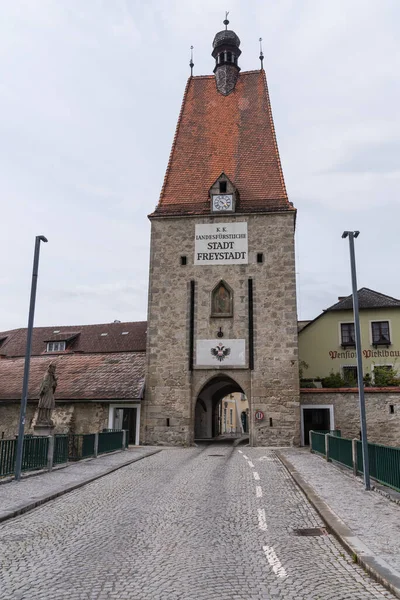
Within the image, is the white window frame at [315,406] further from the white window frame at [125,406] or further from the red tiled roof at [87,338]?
the red tiled roof at [87,338]

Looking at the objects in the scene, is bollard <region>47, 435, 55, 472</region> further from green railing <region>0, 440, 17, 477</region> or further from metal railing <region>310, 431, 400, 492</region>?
metal railing <region>310, 431, 400, 492</region>

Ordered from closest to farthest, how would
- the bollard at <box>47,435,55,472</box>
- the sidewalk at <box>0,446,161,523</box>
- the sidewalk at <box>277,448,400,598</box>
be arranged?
the sidewalk at <box>277,448,400,598</box>
the sidewalk at <box>0,446,161,523</box>
the bollard at <box>47,435,55,472</box>

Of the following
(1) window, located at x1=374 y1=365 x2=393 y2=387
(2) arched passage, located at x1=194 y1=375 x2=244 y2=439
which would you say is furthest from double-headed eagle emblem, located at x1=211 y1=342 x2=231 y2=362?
(2) arched passage, located at x1=194 y1=375 x2=244 y2=439

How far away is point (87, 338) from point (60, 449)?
28.3 metres

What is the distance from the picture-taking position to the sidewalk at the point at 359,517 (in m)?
5.95

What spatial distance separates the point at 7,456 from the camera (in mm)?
13227

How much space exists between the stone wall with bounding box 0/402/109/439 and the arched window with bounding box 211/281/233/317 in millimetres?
7384

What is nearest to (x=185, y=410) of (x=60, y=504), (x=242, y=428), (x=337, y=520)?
(x=60, y=504)

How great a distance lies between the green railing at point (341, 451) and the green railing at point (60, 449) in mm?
8292

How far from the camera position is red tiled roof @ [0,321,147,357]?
42250 mm

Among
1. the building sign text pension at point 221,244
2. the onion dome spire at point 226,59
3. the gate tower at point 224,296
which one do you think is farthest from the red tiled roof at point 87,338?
the onion dome spire at point 226,59

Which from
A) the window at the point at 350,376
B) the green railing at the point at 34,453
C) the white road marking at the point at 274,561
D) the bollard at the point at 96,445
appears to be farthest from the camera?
the window at the point at 350,376

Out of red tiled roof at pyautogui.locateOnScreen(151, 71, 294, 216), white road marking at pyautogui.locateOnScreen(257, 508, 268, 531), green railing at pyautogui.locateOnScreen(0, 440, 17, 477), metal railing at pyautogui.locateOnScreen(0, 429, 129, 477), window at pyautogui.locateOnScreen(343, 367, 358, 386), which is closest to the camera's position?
white road marking at pyautogui.locateOnScreen(257, 508, 268, 531)

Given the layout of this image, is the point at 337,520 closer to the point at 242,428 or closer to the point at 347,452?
the point at 347,452
